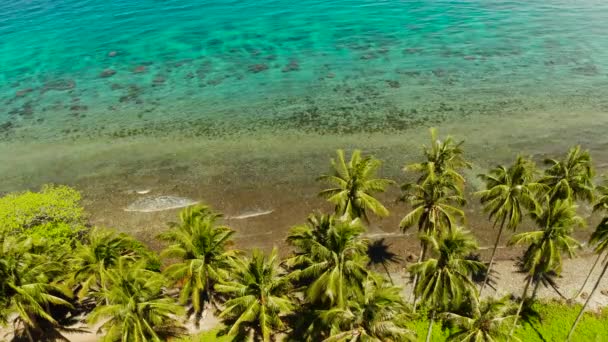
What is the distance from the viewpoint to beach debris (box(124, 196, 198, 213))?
52647 millimetres

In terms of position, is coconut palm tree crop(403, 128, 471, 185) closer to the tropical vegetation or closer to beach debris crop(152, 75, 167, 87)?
the tropical vegetation

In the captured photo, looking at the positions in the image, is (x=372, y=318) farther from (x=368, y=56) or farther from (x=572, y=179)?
(x=368, y=56)

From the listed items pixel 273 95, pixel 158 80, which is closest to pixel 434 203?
pixel 273 95

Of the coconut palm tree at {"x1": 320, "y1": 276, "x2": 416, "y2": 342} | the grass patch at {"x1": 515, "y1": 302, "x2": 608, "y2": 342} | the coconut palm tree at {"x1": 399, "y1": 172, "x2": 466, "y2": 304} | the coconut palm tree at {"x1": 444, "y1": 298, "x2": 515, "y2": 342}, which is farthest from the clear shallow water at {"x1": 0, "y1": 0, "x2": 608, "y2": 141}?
the coconut palm tree at {"x1": 320, "y1": 276, "x2": 416, "y2": 342}

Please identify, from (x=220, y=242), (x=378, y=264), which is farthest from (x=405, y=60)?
(x=220, y=242)

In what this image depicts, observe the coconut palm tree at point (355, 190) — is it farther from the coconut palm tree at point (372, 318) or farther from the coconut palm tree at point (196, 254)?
the coconut palm tree at point (196, 254)

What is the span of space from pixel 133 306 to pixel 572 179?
36869 millimetres

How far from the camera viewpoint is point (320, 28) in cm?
11281

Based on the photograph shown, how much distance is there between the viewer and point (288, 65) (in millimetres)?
92812

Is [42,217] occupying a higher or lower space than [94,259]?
lower

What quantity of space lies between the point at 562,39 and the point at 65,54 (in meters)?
127

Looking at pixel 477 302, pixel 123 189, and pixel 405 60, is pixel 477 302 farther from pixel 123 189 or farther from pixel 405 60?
pixel 405 60

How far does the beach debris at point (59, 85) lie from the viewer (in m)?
85.4

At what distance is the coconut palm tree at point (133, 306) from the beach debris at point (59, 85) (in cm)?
6808
